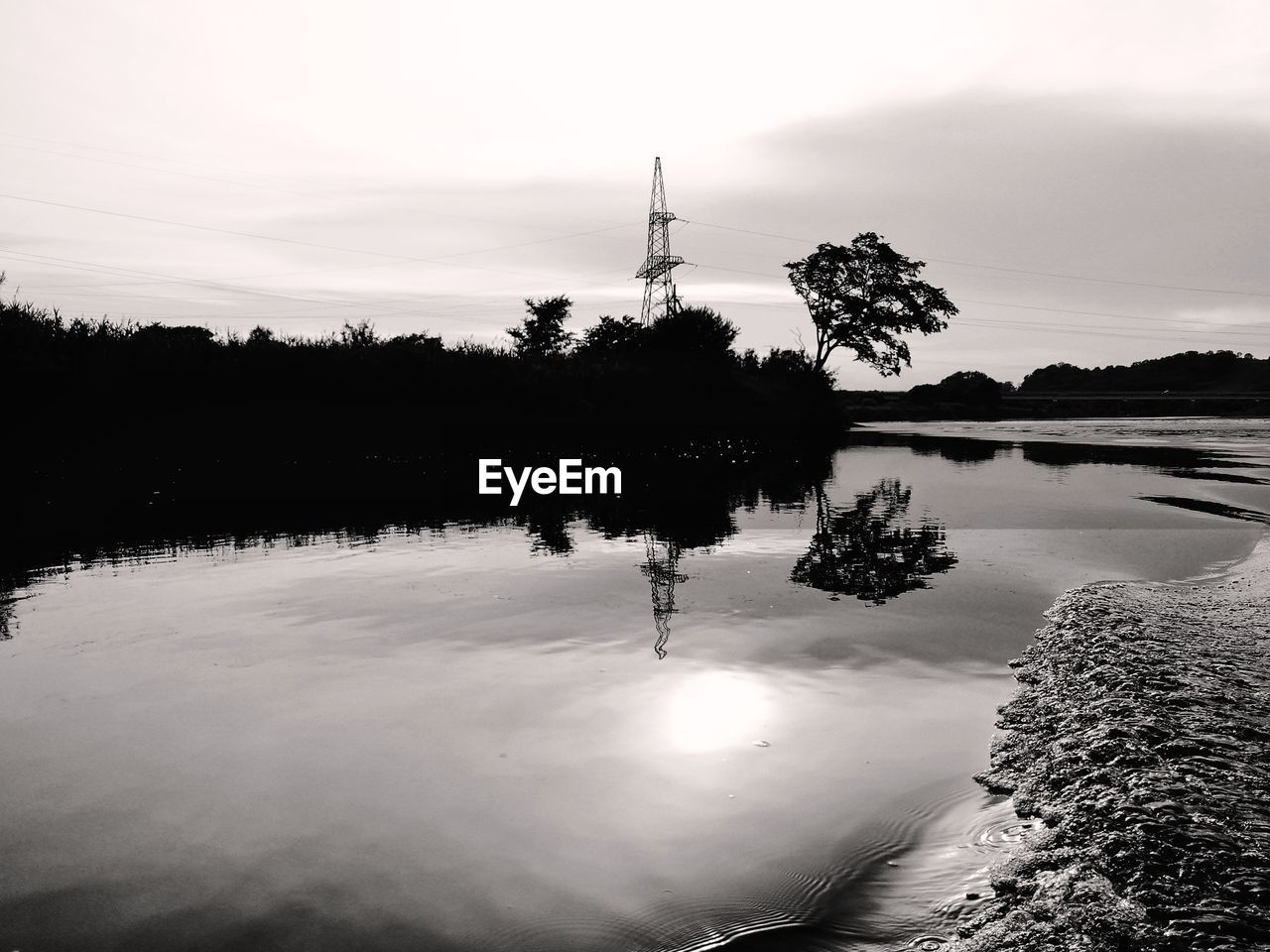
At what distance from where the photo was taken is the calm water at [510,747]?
400 centimetres

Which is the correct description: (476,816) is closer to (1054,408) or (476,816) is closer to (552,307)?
(552,307)

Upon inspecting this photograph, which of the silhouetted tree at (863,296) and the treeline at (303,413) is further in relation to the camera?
the silhouetted tree at (863,296)

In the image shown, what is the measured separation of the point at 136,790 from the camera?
5242 millimetres

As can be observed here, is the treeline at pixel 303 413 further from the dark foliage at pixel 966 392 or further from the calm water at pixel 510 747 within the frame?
the dark foliage at pixel 966 392

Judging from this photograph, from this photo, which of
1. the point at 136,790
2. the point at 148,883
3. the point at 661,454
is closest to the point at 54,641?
the point at 136,790

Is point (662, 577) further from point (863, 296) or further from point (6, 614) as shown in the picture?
point (863, 296)

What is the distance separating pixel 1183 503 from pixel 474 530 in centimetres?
1489

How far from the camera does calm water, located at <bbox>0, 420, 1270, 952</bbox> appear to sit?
13.1ft

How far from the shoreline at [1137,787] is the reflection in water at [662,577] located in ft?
10.7

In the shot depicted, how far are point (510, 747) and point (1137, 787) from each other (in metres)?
3.71

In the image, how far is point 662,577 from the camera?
1167 cm

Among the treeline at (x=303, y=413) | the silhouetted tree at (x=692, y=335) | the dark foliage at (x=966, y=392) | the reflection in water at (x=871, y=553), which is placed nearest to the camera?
the reflection in water at (x=871, y=553)

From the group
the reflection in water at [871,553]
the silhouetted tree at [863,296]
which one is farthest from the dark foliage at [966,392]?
the reflection in water at [871,553]

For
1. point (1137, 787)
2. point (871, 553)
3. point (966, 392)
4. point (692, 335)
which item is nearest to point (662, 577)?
point (871, 553)
